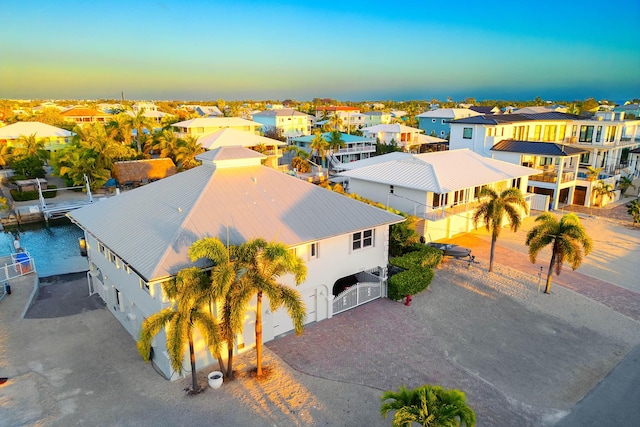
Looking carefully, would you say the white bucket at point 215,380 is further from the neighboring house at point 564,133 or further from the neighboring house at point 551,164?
the neighboring house at point 564,133

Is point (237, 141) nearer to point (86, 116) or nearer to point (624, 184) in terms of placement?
point (624, 184)

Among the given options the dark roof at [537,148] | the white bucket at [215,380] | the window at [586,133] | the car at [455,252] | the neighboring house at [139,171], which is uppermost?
the window at [586,133]

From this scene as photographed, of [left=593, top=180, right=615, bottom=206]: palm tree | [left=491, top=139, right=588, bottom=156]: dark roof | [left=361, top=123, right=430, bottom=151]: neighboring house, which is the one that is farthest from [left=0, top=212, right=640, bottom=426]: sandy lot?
[left=361, top=123, right=430, bottom=151]: neighboring house

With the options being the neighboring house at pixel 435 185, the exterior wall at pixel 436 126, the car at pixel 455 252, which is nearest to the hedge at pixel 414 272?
the car at pixel 455 252

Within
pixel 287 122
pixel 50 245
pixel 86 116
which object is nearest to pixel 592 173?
pixel 50 245

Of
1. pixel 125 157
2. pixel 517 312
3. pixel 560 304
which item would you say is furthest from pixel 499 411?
pixel 125 157

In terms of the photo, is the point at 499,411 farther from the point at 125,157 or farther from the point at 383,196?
the point at 125,157

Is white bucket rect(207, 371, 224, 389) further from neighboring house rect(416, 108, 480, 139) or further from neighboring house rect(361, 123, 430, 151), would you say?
neighboring house rect(416, 108, 480, 139)

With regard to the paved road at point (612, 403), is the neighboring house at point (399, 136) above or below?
above
